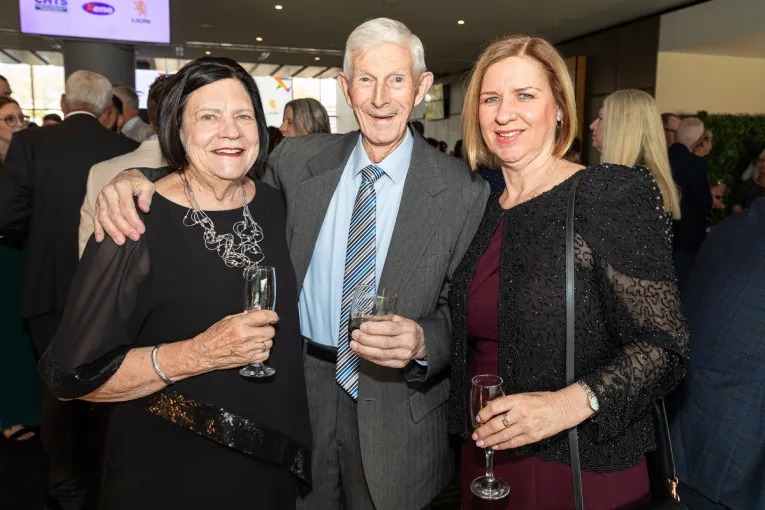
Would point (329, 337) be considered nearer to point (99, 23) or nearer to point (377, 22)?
point (377, 22)

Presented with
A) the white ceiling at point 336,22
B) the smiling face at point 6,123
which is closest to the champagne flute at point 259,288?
the smiling face at point 6,123

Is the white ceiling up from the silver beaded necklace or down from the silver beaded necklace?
up

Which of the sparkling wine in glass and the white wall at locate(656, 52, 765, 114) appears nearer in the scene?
the sparkling wine in glass

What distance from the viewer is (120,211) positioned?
163 cm

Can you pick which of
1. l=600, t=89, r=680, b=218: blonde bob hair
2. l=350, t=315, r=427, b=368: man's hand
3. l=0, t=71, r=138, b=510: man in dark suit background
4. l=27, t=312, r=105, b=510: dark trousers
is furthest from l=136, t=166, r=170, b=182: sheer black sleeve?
l=600, t=89, r=680, b=218: blonde bob hair

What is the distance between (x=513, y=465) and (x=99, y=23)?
696 centimetres

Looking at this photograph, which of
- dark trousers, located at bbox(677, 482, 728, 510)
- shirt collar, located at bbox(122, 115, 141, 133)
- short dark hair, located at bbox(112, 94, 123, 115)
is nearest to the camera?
dark trousers, located at bbox(677, 482, 728, 510)

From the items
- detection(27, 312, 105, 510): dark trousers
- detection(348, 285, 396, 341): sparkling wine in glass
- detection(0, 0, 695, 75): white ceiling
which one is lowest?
detection(27, 312, 105, 510): dark trousers

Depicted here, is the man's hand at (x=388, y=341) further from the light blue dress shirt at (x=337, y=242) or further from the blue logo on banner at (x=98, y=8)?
the blue logo on banner at (x=98, y=8)

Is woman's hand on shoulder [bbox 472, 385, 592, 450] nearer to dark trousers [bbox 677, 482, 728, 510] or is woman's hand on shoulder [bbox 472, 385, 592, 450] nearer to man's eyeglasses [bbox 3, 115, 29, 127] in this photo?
dark trousers [bbox 677, 482, 728, 510]

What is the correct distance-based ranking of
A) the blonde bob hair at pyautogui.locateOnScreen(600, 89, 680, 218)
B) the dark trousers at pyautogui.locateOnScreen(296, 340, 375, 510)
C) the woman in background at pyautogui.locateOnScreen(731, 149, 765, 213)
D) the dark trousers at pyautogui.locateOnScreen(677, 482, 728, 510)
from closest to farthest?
the dark trousers at pyautogui.locateOnScreen(677, 482, 728, 510) < the dark trousers at pyautogui.locateOnScreen(296, 340, 375, 510) < the blonde bob hair at pyautogui.locateOnScreen(600, 89, 680, 218) < the woman in background at pyautogui.locateOnScreen(731, 149, 765, 213)

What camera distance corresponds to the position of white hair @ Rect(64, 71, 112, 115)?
13.0 feet

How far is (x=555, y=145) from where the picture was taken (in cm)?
190

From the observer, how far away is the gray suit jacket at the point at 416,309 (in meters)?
1.94
